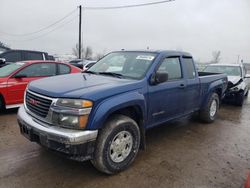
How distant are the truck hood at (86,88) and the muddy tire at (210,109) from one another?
2933mm

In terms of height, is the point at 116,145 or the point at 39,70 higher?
the point at 39,70

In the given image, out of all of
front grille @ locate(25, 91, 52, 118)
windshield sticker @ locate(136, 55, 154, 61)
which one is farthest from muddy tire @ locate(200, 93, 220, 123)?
front grille @ locate(25, 91, 52, 118)

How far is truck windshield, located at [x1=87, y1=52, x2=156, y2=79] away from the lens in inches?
145

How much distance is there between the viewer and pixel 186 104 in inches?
177

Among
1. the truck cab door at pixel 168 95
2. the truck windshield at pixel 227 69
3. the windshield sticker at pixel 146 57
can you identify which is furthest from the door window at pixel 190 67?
the truck windshield at pixel 227 69

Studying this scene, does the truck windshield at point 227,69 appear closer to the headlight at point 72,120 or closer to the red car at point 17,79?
the red car at point 17,79

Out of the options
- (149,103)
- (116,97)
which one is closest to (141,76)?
(149,103)

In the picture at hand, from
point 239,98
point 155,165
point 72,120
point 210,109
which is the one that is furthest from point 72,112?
point 239,98

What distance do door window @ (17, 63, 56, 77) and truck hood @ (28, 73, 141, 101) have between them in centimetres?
305

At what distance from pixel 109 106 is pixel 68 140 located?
0.66 metres

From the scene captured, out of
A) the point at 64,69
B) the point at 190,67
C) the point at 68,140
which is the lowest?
the point at 68,140

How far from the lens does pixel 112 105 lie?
111 inches

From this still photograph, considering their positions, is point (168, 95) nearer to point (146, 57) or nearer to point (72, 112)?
point (146, 57)

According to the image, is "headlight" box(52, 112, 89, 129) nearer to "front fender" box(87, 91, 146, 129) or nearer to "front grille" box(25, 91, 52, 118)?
"front fender" box(87, 91, 146, 129)
